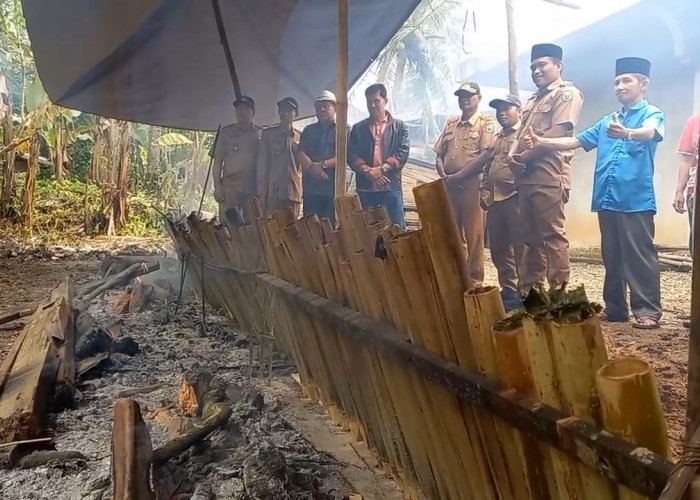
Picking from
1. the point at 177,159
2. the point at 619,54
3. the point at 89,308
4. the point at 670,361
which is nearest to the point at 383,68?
the point at 177,159

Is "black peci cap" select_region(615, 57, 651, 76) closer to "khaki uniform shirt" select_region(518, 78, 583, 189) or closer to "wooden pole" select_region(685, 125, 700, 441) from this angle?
"khaki uniform shirt" select_region(518, 78, 583, 189)

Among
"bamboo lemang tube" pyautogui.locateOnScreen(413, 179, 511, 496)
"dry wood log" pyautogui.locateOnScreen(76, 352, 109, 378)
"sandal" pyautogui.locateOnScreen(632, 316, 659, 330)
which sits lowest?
"sandal" pyautogui.locateOnScreen(632, 316, 659, 330)

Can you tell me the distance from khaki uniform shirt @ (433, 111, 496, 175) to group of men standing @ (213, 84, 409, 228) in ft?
1.14

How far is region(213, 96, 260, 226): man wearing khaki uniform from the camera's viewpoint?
598 centimetres

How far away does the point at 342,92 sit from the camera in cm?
367

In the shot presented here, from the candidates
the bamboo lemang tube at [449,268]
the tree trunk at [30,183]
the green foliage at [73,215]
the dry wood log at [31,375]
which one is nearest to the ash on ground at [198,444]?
the dry wood log at [31,375]

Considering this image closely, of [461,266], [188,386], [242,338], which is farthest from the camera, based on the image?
[242,338]

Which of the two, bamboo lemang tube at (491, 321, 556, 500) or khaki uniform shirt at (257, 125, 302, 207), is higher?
khaki uniform shirt at (257, 125, 302, 207)

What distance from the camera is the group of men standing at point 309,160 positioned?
5098 mm

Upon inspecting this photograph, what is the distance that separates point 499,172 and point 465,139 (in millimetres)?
448

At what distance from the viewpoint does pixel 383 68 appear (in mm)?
18078

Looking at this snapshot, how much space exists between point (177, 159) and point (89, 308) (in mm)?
11480

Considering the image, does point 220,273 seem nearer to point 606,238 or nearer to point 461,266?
point 606,238

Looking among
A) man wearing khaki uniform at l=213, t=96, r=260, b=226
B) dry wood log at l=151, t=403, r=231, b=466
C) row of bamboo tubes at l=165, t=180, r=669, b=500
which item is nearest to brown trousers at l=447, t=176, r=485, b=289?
man wearing khaki uniform at l=213, t=96, r=260, b=226
